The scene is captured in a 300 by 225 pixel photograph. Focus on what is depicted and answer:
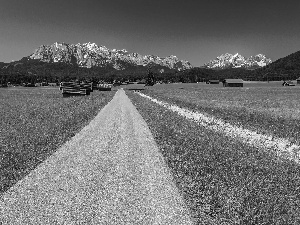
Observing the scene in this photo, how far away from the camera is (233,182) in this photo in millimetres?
7418

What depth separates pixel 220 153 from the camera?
35.9 ft

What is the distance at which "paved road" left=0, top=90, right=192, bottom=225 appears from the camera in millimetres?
5617

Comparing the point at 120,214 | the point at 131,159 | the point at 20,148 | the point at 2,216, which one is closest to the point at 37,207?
the point at 2,216

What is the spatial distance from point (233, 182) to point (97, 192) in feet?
11.4

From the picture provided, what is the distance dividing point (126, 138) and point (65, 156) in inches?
154

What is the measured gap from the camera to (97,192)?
22.4 ft

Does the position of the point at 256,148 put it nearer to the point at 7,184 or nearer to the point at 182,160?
the point at 182,160

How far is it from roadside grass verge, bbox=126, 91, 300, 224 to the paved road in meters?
0.47

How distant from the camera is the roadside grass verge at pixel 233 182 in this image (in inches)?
224

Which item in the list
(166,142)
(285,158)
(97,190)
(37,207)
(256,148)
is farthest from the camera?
(166,142)

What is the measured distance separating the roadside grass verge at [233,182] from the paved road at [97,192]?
0.47m

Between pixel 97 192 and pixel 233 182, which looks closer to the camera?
pixel 97 192

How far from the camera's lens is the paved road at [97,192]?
18.4 feet

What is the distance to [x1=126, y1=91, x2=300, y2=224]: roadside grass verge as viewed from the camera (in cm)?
569
